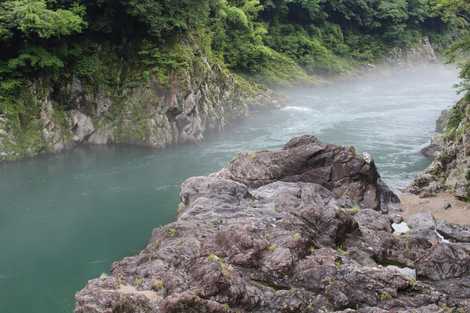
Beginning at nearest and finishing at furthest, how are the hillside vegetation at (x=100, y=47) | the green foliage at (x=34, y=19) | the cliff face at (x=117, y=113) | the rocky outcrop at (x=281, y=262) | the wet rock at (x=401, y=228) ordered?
the rocky outcrop at (x=281, y=262) → the wet rock at (x=401, y=228) → the green foliage at (x=34, y=19) → the hillside vegetation at (x=100, y=47) → the cliff face at (x=117, y=113)

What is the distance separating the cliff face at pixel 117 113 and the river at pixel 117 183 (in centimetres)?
82

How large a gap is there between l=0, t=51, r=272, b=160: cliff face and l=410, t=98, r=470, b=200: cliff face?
1508 cm

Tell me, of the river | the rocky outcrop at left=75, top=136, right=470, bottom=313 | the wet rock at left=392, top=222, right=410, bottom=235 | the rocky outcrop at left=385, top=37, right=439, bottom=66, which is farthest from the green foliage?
the rocky outcrop at left=385, top=37, right=439, bottom=66

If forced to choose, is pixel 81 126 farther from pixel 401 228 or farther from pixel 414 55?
pixel 414 55

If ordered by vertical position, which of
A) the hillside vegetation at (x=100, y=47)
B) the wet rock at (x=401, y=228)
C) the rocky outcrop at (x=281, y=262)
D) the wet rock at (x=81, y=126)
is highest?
the hillside vegetation at (x=100, y=47)

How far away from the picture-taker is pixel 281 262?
12.5 metres

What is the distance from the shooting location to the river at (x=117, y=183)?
55.9 feet

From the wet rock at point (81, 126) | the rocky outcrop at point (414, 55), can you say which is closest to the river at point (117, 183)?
the wet rock at point (81, 126)

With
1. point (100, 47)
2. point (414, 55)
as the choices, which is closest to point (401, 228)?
point (100, 47)

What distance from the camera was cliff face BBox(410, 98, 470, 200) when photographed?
21078mm

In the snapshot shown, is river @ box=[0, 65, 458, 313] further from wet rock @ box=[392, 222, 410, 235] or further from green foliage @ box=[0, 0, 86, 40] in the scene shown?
green foliage @ box=[0, 0, 86, 40]

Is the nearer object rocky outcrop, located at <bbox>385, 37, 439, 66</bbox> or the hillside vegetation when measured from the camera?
the hillside vegetation

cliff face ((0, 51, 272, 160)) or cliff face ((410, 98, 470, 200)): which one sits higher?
cliff face ((0, 51, 272, 160))

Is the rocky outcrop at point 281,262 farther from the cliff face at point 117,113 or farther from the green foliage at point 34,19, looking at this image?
the cliff face at point 117,113
